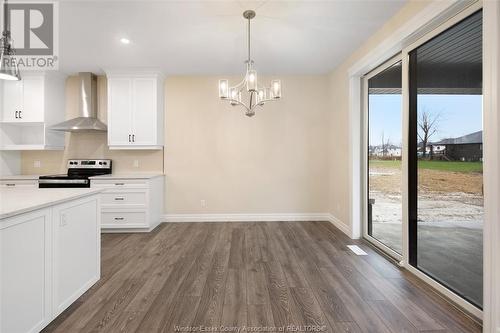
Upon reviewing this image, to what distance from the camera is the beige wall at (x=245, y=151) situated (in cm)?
450

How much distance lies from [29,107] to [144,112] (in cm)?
195

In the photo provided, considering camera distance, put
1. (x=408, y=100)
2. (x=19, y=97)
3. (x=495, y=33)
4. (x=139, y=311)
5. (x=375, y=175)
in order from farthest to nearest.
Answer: (x=19, y=97), (x=375, y=175), (x=408, y=100), (x=139, y=311), (x=495, y=33)

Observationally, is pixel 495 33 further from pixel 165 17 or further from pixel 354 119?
pixel 165 17

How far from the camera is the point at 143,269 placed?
261 centimetres

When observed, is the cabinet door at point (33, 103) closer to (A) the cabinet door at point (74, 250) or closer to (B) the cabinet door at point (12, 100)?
(B) the cabinet door at point (12, 100)

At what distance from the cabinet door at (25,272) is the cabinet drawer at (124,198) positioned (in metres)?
2.20

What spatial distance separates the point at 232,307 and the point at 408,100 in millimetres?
2699

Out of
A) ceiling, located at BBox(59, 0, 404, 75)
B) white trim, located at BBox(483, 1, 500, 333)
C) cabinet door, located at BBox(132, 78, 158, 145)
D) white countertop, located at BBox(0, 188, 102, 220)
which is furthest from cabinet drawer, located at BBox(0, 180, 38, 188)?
white trim, located at BBox(483, 1, 500, 333)

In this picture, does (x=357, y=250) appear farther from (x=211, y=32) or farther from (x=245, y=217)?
(x=211, y=32)

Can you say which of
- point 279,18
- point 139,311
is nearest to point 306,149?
point 279,18

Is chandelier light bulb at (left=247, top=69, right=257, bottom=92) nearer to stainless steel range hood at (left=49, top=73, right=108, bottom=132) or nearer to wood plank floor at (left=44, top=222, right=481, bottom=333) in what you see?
wood plank floor at (left=44, top=222, right=481, bottom=333)

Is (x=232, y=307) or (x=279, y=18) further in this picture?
(x=279, y=18)

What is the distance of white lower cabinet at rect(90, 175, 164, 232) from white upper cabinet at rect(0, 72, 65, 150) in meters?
1.48

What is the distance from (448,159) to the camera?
2082 mm
